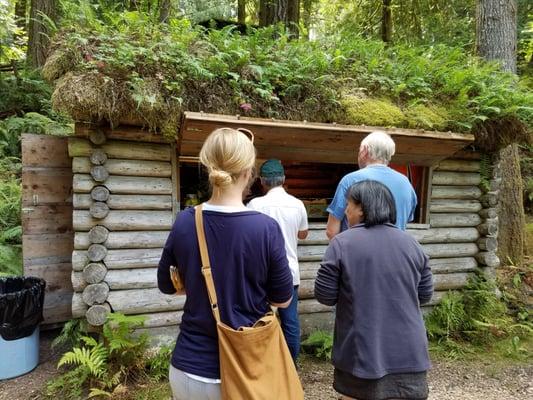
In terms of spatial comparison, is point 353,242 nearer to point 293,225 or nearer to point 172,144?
point 293,225

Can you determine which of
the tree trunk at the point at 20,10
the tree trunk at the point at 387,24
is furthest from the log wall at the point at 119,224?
the tree trunk at the point at 20,10

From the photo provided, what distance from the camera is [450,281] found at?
627 centimetres

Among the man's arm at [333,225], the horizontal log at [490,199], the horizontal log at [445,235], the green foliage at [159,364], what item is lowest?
the green foliage at [159,364]

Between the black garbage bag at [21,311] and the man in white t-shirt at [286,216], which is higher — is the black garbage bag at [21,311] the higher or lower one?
the lower one

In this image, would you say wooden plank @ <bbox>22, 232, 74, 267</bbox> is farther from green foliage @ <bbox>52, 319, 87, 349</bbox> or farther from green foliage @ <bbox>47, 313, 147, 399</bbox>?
green foliage @ <bbox>47, 313, 147, 399</bbox>

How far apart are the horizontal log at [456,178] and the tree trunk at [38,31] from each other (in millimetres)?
9308

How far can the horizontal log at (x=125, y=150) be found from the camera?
459 centimetres

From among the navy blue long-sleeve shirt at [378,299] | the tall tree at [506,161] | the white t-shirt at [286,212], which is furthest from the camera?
the tall tree at [506,161]

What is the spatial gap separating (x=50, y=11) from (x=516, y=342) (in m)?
11.6

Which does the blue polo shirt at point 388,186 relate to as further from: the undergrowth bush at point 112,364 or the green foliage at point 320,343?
the undergrowth bush at point 112,364

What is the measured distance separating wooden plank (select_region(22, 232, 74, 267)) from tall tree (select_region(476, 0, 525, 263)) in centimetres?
742

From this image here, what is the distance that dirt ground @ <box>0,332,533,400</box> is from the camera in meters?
4.55

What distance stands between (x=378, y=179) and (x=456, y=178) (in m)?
3.49

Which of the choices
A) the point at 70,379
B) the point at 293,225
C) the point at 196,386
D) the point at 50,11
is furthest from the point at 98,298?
the point at 50,11
